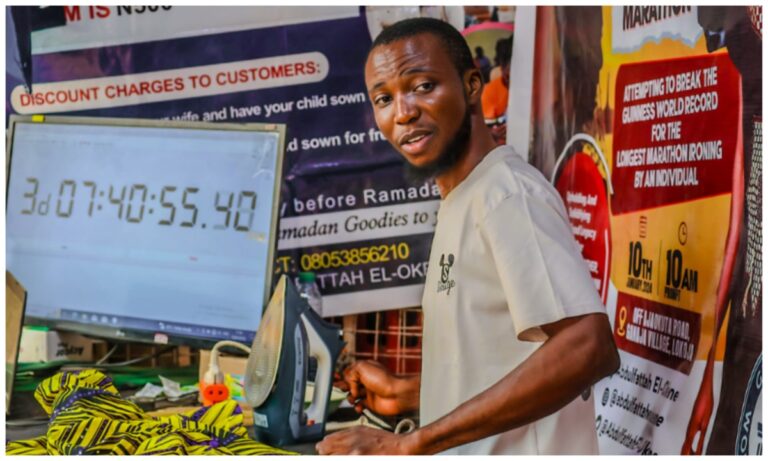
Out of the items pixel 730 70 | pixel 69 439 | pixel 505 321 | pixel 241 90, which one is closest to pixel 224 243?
pixel 241 90

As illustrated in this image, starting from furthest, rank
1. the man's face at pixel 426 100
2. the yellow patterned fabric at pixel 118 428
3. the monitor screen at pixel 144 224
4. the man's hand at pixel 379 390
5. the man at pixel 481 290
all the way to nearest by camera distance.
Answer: the monitor screen at pixel 144 224
the man's hand at pixel 379 390
the yellow patterned fabric at pixel 118 428
the man's face at pixel 426 100
the man at pixel 481 290

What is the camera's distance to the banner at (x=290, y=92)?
2531mm

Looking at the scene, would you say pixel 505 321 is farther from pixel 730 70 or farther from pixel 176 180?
pixel 176 180

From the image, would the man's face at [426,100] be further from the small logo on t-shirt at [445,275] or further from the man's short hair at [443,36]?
the small logo on t-shirt at [445,275]

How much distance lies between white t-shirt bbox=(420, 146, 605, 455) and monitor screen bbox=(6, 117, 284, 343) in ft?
1.91

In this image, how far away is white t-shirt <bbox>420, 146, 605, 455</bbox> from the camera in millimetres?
1720

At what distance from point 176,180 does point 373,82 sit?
644 millimetres

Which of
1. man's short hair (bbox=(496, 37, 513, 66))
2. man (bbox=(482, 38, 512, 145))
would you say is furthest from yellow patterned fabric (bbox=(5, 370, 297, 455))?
man's short hair (bbox=(496, 37, 513, 66))

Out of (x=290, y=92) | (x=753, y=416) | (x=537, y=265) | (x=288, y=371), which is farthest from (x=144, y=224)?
(x=753, y=416)

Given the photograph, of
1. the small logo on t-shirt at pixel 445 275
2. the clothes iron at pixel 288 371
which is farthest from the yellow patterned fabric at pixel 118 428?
the small logo on t-shirt at pixel 445 275

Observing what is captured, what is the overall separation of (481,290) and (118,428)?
82 centimetres

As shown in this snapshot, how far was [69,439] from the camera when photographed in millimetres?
2092

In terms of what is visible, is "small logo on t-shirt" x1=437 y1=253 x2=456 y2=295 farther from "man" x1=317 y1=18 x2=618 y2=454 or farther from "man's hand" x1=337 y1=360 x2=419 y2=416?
"man's hand" x1=337 y1=360 x2=419 y2=416

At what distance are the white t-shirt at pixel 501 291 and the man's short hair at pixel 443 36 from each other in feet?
0.64
